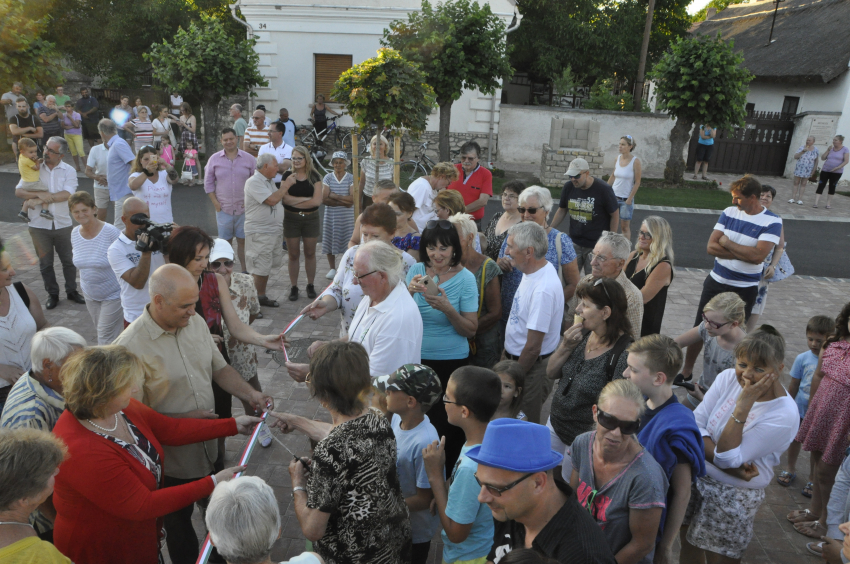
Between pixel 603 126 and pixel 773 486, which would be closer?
pixel 773 486

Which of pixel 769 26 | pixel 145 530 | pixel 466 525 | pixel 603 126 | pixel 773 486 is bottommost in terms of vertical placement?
pixel 773 486

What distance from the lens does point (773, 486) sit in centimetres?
472

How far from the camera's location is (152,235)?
4.30 meters

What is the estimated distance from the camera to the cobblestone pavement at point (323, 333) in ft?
13.2

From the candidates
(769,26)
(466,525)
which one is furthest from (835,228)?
(769,26)

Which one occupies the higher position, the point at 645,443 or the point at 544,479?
the point at 544,479

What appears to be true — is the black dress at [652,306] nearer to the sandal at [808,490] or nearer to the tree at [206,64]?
the sandal at [808,490]

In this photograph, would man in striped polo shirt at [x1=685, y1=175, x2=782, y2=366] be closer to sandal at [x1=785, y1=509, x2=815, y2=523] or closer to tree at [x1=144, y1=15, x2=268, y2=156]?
sandal at [x1=785, y1=509, x2=815, y2=523]

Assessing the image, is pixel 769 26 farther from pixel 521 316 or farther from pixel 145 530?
pixel 145 530

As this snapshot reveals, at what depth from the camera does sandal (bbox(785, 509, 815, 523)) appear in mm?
4200

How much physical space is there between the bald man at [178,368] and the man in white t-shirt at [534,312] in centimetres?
178

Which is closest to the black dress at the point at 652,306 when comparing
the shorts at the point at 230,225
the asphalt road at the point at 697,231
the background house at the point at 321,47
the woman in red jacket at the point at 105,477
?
the woman in red jacket at the point at 105,477

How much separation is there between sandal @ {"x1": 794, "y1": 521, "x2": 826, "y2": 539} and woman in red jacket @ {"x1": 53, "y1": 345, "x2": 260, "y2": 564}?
12.8 feet

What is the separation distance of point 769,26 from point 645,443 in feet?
103
